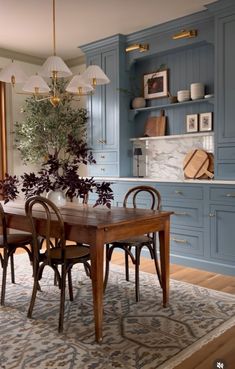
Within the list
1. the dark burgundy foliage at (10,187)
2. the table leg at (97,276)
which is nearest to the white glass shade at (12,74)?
the dark burgundy foliage at (10,187)

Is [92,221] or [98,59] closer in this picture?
[92,221]

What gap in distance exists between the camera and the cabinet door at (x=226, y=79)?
3842mm

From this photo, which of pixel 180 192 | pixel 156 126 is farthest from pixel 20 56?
pixel 180 192

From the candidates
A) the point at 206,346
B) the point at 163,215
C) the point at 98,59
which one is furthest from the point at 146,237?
the point at 98,59

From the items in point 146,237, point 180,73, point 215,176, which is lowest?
point 146,237

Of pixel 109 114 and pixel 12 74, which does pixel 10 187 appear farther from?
pixel 109 114

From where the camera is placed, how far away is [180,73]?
15.5 ft

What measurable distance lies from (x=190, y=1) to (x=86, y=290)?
313cm

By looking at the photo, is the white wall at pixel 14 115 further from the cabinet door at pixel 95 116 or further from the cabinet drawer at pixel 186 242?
the cabinet drawer at pixel 186 242

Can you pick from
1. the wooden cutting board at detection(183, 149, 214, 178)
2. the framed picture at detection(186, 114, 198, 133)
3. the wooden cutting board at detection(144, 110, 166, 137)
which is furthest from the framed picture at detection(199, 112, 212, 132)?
the wooden cutting board at detection(144, 110, 166, 137)

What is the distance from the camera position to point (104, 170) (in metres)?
5.24

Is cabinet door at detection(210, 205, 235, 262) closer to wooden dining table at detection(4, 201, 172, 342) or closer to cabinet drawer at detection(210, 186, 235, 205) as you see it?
cabinet drawer at detection(210, 186, 235, 205)

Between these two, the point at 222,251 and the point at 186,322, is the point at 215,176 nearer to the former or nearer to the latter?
the point at 222,251

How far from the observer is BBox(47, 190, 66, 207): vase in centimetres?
315
